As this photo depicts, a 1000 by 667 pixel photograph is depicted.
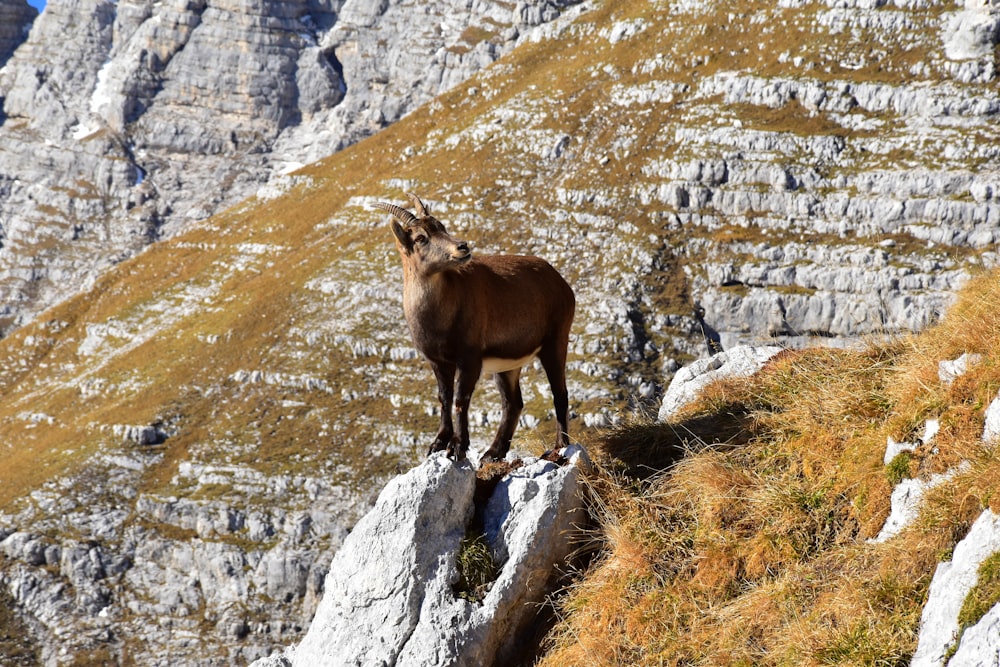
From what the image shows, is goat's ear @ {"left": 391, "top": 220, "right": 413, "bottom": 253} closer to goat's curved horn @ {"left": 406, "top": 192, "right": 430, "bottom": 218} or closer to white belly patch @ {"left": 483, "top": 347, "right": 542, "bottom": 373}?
goat's curved horn @ {"left": 406, "top": 192, "right": 430, "bottom": 218}

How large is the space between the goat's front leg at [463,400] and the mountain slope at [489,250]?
5845 centimetres

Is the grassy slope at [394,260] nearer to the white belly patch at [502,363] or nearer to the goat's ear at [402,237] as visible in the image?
the white belly patch at [502,363]

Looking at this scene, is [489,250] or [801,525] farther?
[489,250]

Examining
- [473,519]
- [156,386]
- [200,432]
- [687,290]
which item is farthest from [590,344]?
[473,519]

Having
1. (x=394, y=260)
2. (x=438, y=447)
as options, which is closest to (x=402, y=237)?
(x=438, y=447)

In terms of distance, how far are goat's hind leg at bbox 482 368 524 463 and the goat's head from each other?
8.54ft

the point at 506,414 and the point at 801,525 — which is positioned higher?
the point at 801,525

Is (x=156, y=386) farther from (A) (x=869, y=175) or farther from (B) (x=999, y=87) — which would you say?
(B) (x=999, y=87)

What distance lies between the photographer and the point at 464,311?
11570 millimetres

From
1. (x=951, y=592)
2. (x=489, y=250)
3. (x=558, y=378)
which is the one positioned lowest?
(x=489, y=250)

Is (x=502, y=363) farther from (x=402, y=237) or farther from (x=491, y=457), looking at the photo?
(x=402, y=237)

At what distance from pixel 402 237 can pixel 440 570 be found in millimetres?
4709

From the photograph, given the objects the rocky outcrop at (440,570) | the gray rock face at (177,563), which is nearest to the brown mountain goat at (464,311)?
the rocky outcrop at (440,570)

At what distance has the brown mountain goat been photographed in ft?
37.6
